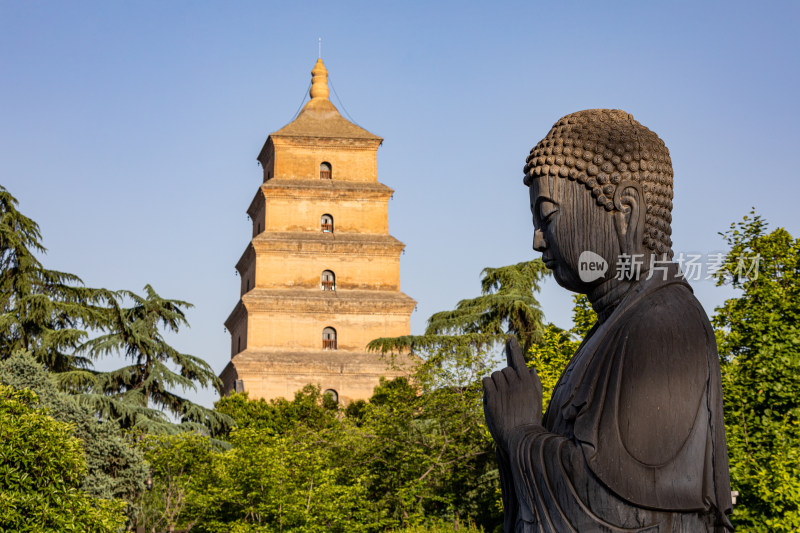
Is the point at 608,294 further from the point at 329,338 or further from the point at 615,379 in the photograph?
the point at 329,338

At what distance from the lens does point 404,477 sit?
70.7 ft

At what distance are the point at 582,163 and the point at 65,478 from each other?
11081 millimetres

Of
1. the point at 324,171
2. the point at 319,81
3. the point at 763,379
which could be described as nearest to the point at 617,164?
the point at 763,379

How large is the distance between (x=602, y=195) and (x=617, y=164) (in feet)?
0.36

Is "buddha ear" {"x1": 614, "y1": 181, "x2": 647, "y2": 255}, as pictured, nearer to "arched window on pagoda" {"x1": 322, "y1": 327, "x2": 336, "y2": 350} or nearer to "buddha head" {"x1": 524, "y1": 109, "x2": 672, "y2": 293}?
"buddha head" {"x1": 524, "y1": 109, "x2": 672, "y2": 293}

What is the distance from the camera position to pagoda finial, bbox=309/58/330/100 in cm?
4375

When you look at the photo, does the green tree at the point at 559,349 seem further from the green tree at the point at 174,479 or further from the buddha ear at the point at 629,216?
the buddha ear at the point at 629,216

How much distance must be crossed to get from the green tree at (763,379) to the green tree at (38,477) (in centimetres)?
857

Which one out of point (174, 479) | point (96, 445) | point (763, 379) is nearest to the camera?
point (763, 379)

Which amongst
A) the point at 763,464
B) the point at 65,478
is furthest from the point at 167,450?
the point at 763,464

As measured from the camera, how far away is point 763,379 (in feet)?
50.8

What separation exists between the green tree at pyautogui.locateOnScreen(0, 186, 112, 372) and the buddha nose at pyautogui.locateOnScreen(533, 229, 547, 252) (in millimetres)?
19762

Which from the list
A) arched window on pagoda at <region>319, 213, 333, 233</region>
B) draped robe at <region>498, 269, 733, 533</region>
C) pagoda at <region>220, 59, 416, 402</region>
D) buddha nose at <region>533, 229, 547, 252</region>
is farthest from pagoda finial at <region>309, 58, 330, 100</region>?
draped robe at <region>498, 269, 733, 533</region>

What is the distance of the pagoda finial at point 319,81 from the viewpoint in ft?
144
